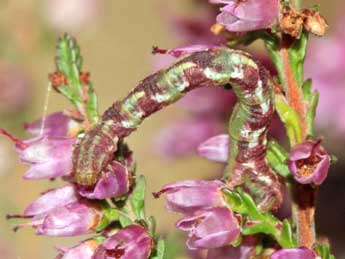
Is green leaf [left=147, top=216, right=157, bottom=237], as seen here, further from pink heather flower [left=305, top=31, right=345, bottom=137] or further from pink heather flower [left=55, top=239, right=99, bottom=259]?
pink heather flower [left=305, top=31, right=345, bottom=137]

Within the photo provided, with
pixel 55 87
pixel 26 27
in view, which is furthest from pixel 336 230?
pixel 26 27

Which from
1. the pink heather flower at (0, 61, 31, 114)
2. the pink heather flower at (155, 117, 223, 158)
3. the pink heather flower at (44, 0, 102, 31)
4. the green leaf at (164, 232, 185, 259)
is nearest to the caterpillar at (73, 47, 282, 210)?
the green leaf at (164, 232, 185, 259)

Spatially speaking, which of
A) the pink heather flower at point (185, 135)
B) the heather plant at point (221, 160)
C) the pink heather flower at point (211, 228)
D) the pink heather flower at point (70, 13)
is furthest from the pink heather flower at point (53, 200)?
the pink heather flower at point (70, 13)

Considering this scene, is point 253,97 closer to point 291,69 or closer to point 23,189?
point 291,69

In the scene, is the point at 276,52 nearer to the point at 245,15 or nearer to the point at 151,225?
the point at 245,15

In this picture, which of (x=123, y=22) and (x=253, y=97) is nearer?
(x=253, y=97)

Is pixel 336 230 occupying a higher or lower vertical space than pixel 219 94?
lower

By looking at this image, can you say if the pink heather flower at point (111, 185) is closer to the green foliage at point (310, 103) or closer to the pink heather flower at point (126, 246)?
the pink heather flower at point (126, 246)

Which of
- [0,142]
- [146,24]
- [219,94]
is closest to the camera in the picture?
[219,94]
